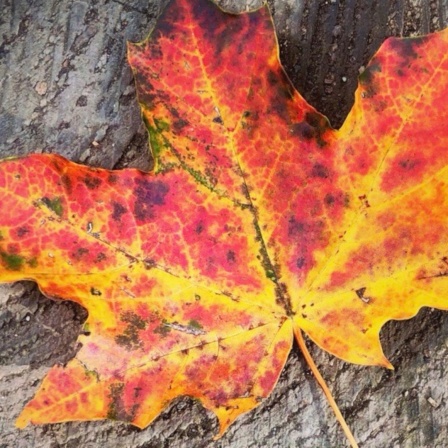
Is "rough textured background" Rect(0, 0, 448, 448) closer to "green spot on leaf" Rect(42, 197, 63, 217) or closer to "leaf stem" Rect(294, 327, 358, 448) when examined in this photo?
"leaf stem" Rect(294, 327, 358, 448)

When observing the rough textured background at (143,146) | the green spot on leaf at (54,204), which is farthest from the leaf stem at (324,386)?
the green spot on leaf at (54,204)

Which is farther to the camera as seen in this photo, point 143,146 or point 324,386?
point 143,146

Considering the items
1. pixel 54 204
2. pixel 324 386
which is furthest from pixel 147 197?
pixel 324 386

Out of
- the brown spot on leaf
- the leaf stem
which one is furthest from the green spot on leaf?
the leaf stem

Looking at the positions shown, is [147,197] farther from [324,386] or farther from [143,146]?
[324,386]

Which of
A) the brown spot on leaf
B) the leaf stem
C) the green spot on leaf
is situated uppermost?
the brown spot on leaf

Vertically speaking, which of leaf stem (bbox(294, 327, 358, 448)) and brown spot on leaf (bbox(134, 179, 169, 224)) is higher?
brown spot on leaf (bbox(134, 179, 169, 224))

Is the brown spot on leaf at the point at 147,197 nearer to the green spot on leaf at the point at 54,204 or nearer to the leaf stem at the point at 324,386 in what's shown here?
the green spot on leaf at the point at 54,204

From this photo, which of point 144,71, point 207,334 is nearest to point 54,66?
point 144,71

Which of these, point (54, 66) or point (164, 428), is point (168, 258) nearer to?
point (164, 428)
